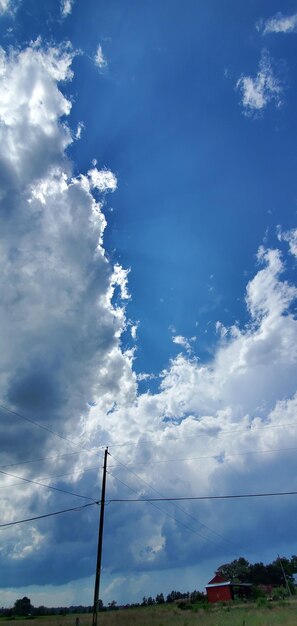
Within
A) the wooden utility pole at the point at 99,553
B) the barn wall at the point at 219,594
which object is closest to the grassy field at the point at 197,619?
the wooden utility pole at the point at 99,553

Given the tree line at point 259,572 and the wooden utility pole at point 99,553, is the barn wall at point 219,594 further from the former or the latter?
the wooden utility pole at point 99,553

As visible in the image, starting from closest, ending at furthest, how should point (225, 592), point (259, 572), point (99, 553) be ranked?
point (99, 553), point (225, 592), point (259, 572)

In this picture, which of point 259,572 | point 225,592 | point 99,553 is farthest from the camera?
point 259,572

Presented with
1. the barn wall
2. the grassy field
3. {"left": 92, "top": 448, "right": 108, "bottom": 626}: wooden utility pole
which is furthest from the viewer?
the barn wall

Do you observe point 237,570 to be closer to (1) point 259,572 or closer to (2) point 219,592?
(1) point 259,572

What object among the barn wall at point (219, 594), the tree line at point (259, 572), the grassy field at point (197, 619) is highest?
the tree line at point (259, 572)

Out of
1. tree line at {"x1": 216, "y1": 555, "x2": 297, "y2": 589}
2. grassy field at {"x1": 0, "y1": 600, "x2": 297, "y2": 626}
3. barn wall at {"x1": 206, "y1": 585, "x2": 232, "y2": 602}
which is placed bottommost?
grassy field at {"x1": 0, "y1": 600, "x2": 297, "y2": 626}

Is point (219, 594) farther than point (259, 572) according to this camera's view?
No

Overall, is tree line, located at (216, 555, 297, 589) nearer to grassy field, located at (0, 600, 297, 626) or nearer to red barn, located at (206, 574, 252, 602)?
red barn, located at (206, 574, 252, 602)

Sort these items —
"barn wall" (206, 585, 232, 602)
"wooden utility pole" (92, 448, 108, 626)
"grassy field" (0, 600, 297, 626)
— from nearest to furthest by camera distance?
"wooden utility pole" (92, 448, 108, 626) < "grassy field" (0, 600, 297, 626) < "barn wall" (206, 585, 232, 602)

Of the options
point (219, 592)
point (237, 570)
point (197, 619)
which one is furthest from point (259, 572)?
point (197, 619)

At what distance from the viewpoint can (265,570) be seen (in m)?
115

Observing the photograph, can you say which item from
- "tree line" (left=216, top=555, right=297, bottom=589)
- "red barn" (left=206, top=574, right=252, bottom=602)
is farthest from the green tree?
"red barn" (left=206, top=574, right=252, bottom=602)

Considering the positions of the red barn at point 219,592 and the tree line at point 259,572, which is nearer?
the red barn at point 219,592
